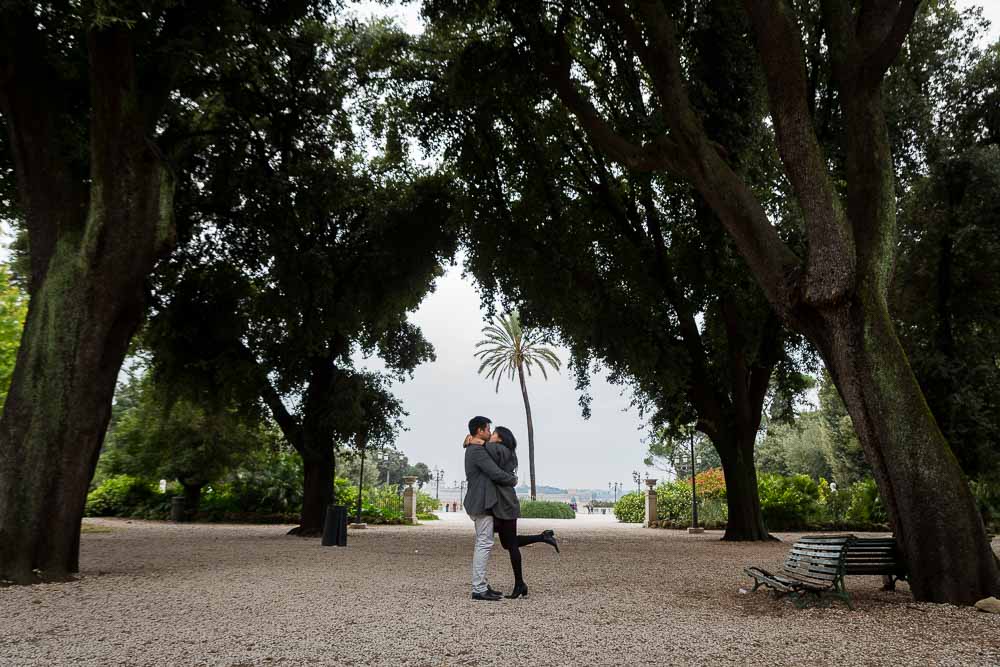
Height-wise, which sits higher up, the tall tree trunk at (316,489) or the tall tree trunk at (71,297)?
the tall tree trunk at (71,297)

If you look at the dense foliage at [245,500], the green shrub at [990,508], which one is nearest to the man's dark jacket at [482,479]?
the green shrub at [990,508]

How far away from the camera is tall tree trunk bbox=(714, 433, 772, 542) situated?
15805mm

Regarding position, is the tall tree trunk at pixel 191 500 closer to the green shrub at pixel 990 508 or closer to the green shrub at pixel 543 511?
the green shrub at pixel 543 511

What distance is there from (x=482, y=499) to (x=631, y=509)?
84.9 feet

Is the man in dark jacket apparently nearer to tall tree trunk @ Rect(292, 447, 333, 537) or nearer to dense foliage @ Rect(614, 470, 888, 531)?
tall tree trunk @ Rect(292, 447, 333, 537)

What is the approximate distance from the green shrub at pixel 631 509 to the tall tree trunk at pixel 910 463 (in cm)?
2304

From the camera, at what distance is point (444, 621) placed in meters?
5.56

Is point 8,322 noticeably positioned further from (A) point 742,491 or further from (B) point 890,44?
(B) point 890,44

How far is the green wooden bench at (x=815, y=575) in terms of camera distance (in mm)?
6395

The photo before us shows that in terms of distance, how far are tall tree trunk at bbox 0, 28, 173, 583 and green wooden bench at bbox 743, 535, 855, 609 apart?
25.6 ft

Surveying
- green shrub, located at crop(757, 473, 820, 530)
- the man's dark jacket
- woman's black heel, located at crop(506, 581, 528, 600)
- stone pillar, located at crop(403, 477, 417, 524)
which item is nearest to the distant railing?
stone pillar, located at crop(403, 477, 417, 524)

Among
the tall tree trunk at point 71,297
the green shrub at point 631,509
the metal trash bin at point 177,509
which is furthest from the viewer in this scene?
the green shrub at point 631,509

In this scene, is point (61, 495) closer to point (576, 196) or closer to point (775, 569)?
point (775, 569)

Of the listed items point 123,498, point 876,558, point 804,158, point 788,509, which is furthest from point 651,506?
point 123,498
